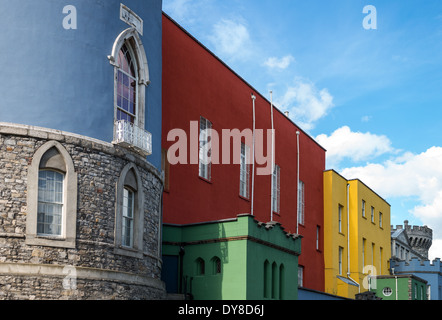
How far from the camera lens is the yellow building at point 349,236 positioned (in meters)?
43.6

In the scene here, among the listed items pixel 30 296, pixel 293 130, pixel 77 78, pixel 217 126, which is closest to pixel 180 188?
pixel 217 126

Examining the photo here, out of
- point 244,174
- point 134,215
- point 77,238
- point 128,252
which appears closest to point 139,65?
point 134,215

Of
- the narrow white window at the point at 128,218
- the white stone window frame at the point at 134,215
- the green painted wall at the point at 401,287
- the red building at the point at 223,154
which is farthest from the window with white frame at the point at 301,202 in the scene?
the narrow white window at the point at 128,218

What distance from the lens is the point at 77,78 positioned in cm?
1945

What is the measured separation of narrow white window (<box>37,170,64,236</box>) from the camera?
1827 cm

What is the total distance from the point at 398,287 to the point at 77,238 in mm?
31532

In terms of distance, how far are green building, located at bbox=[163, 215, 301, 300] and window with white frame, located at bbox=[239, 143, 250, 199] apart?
769cm

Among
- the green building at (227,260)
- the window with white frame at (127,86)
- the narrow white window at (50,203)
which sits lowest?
the green building at (227,260)

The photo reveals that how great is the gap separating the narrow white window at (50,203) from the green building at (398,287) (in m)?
31.4

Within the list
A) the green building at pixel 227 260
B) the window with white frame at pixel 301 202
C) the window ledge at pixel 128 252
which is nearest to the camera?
the window ledge at pixel 128 252

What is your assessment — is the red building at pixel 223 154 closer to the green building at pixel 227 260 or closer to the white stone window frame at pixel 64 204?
the green building at pixel 227 260

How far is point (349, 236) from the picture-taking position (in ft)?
153

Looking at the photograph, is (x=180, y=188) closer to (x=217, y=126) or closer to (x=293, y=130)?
(x=217, y=126)

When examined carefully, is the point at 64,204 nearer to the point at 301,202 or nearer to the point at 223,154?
the point at 223,154
